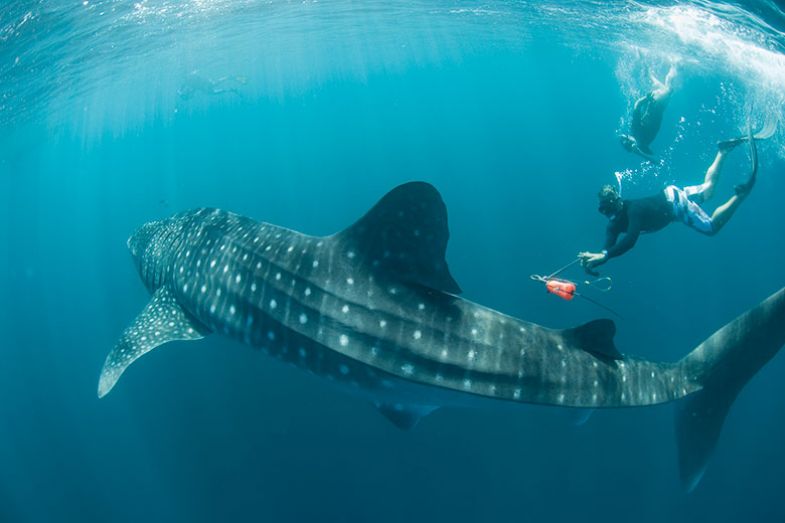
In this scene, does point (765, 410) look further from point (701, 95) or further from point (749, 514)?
point (701, 95)

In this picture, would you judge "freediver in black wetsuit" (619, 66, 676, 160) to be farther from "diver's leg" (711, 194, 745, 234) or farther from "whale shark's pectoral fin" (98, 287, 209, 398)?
"whale shark's pectoral fin" (98, 287, 209, 398)

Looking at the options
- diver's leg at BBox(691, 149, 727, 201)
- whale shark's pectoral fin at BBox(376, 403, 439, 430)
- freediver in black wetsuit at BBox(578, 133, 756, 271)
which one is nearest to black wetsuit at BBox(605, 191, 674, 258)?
freediver in black wetsuit at BBox(578, 133, 756, 271)

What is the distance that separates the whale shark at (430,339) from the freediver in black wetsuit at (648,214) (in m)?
3.09

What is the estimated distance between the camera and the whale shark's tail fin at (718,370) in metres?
4.54

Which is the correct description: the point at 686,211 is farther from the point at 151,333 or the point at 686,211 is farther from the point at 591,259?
the point at 151,333

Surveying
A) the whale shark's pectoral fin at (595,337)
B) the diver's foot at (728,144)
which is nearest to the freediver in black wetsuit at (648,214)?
the diver's foot at (728,144)

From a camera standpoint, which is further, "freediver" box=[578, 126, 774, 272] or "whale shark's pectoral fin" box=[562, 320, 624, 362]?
"freediver" box=[578, 126, 774, 272]

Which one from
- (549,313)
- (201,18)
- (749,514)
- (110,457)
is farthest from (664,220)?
(201,18)

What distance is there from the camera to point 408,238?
15.0 ft

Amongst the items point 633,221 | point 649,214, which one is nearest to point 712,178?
point 649,214

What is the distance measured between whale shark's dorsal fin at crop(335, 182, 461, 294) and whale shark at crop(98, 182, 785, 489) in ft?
0.04

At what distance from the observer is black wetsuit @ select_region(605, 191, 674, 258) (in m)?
7.88

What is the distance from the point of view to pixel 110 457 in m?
13.8

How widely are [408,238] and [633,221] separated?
219 inches
